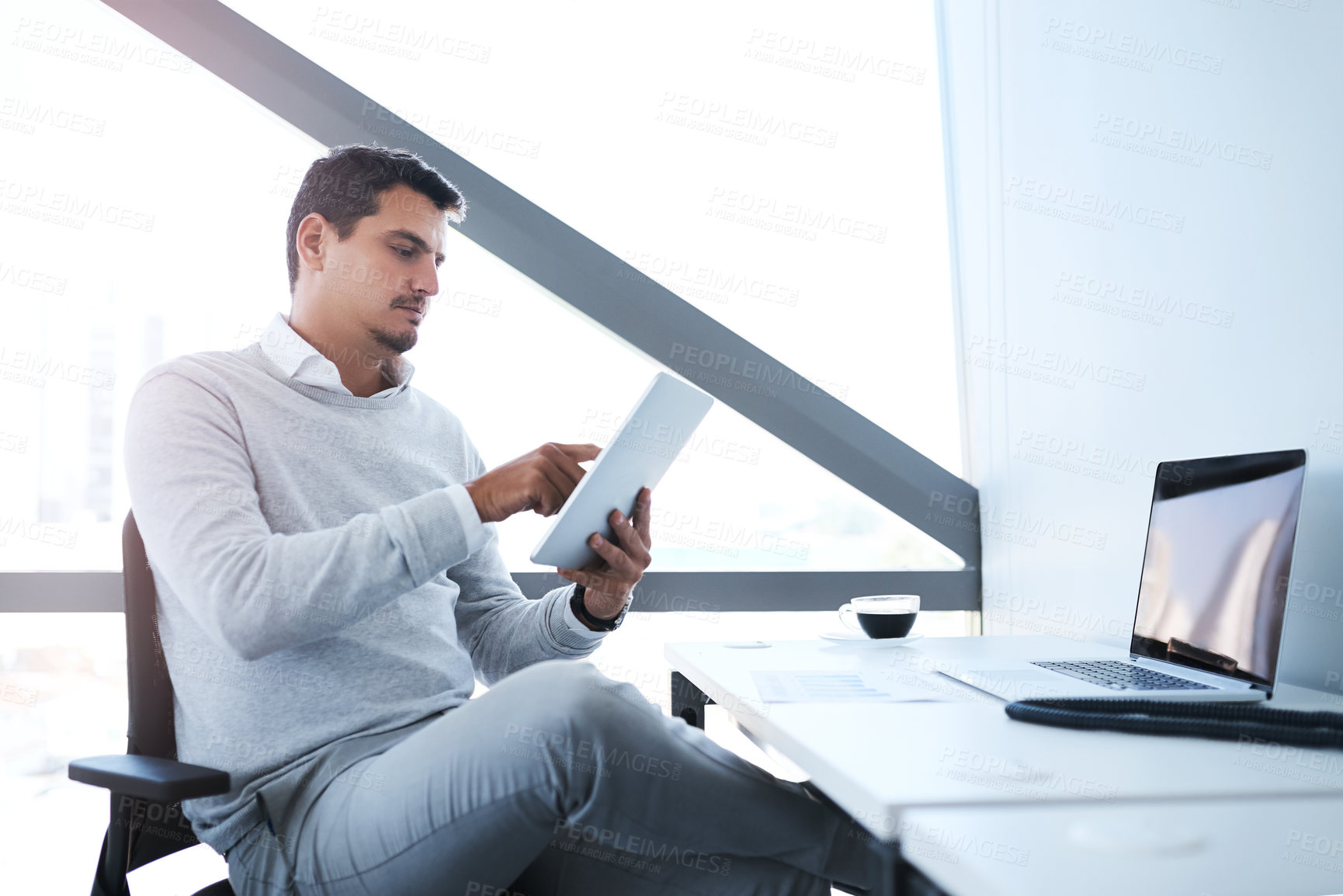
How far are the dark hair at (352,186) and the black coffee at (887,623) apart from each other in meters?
1.11

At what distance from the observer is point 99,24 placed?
2061 millimetres

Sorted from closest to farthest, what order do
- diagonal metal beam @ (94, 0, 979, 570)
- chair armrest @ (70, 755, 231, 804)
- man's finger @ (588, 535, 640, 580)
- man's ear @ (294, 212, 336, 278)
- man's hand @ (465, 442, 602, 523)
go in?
chair armrest @ (70, 755, 231, 804) → man's hand @ (465, 442, 602, 523) → man's finger @ (588, 535, 640, 580) → man's ear @ (294, 212, 336, 278) → diagonal metal beam @ (94, 0, 979, 570)

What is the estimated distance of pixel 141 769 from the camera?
3.06 ft

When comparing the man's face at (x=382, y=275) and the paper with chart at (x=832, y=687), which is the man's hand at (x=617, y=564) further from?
the man's face at (x=382, y=275)

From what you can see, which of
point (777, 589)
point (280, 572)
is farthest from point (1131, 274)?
point (280, 572)

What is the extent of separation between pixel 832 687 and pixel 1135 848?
2.01 ft

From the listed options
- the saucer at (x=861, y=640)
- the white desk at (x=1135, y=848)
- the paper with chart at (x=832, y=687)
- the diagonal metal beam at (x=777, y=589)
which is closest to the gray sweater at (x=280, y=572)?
the paper with chart at (x=832, y=687)

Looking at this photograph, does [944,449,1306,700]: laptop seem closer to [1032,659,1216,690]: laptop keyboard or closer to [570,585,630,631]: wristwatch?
[1032,659,1216,690]: laptop keyboard

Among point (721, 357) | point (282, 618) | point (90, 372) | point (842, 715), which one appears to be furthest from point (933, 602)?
point (90, 372)

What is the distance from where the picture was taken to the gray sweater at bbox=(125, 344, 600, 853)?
1.10m

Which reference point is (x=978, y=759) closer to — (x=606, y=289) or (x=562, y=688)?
(x=562, y=688)

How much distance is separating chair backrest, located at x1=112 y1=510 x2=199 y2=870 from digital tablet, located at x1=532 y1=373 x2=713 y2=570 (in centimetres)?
51

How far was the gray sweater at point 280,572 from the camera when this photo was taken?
3.61 ft

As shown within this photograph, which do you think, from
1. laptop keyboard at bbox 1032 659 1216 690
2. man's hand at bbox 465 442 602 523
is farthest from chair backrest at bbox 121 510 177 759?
laptop keyboard at bbox 1032 659 1216 690
